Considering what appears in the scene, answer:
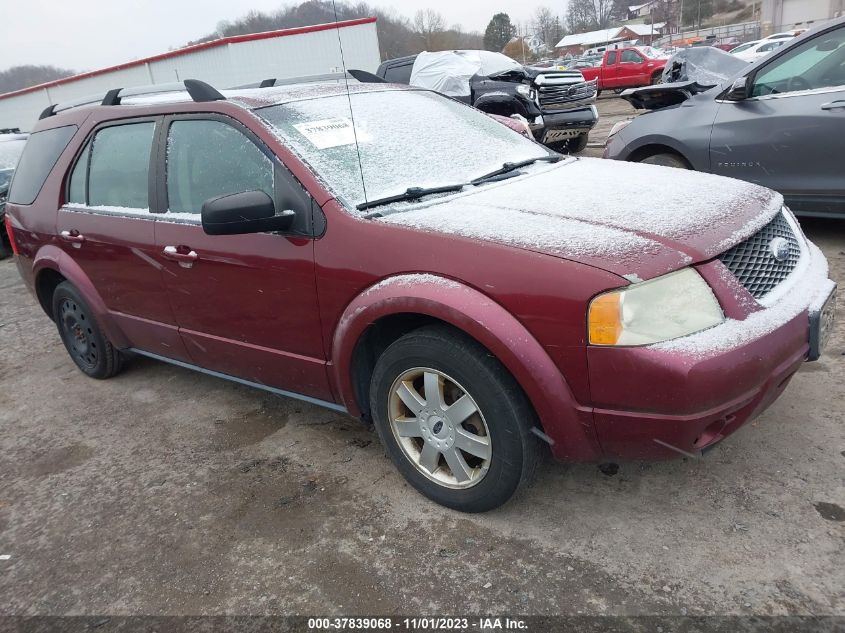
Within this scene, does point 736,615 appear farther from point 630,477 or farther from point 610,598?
point 630,477

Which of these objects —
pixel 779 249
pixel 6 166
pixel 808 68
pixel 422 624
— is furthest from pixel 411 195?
pixel 6 166

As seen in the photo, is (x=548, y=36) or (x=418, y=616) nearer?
(x=418, y=616)

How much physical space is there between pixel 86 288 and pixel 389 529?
8.29 feet

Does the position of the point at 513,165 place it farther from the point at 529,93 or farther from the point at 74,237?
the point at 529,93

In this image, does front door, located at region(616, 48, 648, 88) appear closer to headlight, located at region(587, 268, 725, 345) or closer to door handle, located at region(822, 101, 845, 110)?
door handle, located at region(822, 101, 845, 110)

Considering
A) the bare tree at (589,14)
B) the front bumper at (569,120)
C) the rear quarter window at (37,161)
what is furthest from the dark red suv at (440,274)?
the bare tree at (589,14)

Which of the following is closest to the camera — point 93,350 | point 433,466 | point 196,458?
point 433,466

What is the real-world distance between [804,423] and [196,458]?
114 inches

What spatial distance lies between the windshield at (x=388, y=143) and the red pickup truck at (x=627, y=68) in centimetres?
2322

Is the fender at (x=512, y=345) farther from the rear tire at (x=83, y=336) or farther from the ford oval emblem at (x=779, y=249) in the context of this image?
the rear tire at (x=83, y=336)

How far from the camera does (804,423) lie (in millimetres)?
2918

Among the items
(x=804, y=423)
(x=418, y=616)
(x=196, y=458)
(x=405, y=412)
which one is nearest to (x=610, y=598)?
(x=418, y=616)

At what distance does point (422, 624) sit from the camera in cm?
210

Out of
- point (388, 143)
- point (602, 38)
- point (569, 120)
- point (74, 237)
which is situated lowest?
point (602, 38)
